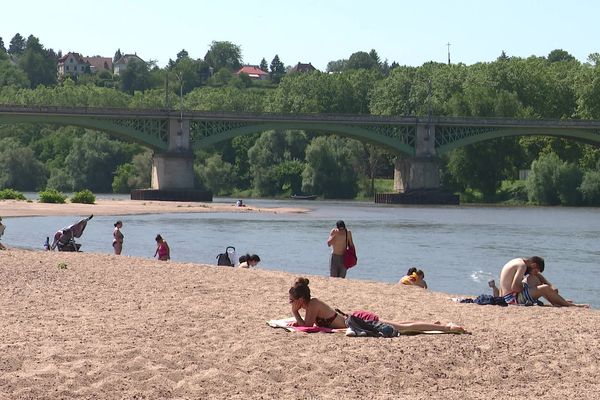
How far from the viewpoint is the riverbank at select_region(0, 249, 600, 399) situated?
1414cm

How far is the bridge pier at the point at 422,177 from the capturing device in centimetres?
11089

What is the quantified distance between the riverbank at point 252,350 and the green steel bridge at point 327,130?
261ft

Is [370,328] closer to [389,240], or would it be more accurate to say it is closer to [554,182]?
[389,240]

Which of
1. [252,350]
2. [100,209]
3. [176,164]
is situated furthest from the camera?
[176,164]

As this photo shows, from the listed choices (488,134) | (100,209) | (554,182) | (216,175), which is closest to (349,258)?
(100,209)

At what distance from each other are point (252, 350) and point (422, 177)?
96.0 meters

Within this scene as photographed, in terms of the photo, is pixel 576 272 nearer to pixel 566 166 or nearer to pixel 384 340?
pixel 384 340

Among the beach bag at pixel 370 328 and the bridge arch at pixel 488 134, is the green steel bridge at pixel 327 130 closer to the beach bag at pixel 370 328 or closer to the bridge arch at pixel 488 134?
the bridge arch at pixel 488 134

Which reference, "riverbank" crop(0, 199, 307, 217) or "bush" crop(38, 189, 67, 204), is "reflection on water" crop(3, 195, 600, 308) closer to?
"riverbank" crop(0, 199, 307, 217)

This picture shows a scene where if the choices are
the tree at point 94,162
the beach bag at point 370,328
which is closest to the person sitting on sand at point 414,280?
the beach bag at point 370,328

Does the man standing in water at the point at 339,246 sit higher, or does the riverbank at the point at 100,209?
the man standing in water at the point at 339,246

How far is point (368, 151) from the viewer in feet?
432

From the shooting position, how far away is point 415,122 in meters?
111

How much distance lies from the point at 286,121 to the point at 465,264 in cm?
6207
